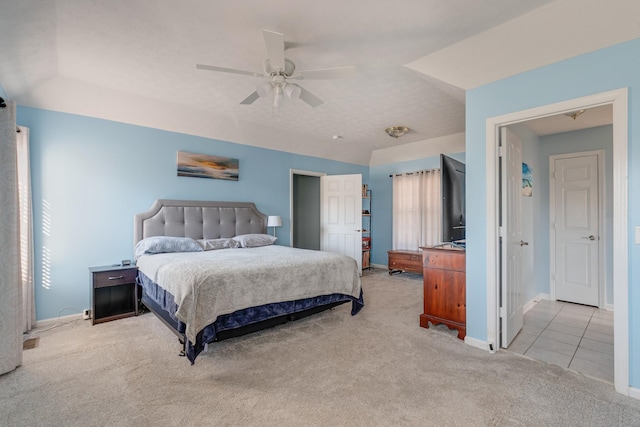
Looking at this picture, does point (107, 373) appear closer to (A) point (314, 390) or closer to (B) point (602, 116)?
(A) point (314, 390)

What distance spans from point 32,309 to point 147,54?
303cm

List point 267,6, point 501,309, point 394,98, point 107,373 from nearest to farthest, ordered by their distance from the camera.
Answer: point 267,6 → point 107,373 → point 501,309 → point 394,98

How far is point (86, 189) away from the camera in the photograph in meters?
3.64

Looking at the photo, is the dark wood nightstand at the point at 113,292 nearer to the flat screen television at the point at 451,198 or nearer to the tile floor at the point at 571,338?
the flat screen television at the point at 451,198

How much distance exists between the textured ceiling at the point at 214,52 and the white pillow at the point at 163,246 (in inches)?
65.3

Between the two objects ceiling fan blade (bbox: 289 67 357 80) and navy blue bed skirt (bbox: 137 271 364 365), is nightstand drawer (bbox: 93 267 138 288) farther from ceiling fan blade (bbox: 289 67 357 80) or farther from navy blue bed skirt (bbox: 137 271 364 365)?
ceiling fan blade (bbox: 289 67 357 80)

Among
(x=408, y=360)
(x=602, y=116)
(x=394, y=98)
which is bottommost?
(x=408, y=360)

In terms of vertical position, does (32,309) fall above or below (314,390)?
above

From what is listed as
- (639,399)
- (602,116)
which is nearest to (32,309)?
(639,399)

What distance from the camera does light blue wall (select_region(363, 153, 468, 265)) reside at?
678 cm

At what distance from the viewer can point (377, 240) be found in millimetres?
7039

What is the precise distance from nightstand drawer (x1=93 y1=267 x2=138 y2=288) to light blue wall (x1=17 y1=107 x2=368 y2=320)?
48 centimetres

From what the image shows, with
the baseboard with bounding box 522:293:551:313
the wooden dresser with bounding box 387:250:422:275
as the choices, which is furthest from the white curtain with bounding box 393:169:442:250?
the baseboard with bounding box 522:293:551:313

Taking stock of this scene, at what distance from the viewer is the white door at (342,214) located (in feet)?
19.6
